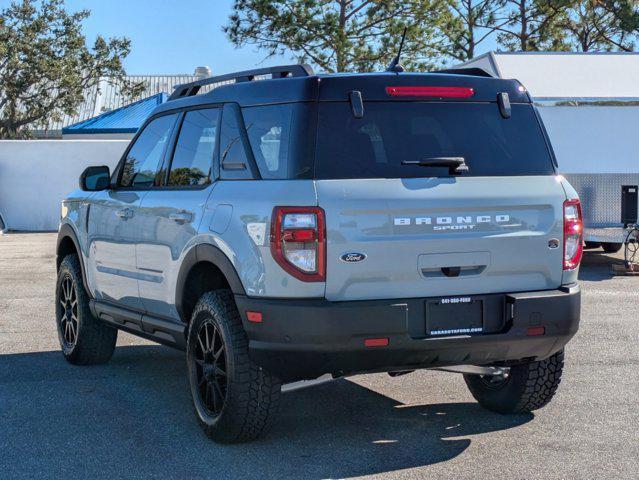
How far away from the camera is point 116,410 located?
664 cm

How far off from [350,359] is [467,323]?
0.63m

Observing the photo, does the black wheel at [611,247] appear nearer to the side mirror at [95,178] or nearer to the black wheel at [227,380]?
the side mirror at [95,178]

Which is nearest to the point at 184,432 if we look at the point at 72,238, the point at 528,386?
the point at 528,386

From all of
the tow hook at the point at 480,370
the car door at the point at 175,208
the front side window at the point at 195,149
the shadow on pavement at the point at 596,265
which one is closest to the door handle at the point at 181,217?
the car door at the point at 175,208

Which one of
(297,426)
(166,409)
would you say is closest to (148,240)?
(166,409)

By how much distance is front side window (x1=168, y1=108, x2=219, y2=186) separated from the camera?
6180mm

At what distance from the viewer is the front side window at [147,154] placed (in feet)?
22.7

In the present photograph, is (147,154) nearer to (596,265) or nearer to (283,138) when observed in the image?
(283,138)

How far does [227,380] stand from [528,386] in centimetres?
179

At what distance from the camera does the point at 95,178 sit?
7.66 metres

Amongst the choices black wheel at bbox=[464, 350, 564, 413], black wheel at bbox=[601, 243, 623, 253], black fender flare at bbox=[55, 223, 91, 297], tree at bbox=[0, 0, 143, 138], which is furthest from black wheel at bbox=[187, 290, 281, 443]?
tree at bbox=[0, 0, 143, 138]

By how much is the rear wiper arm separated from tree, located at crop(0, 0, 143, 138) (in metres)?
38.3

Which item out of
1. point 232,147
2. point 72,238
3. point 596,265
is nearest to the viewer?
point 232,147

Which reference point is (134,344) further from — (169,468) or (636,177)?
(636,177)
